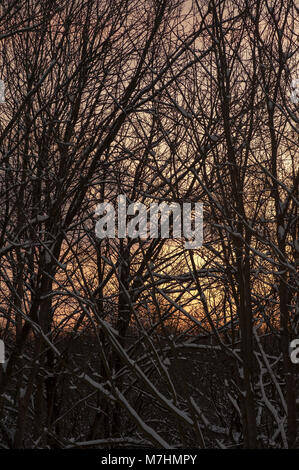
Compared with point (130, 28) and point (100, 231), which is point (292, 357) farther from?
point (130, 28)

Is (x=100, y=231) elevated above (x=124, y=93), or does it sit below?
below

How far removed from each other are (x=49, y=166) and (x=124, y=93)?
1416 millimetres

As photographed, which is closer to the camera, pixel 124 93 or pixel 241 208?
pixel 241 208

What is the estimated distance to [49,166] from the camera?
6734mm

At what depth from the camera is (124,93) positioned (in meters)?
7.18

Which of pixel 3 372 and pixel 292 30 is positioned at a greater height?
pixel 292 30
